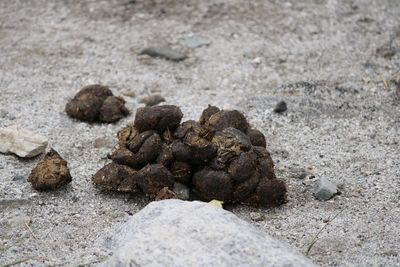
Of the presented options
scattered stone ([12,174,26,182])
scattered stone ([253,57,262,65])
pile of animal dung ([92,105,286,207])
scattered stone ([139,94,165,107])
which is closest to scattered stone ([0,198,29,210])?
scattered stone ([12,174,26,182])

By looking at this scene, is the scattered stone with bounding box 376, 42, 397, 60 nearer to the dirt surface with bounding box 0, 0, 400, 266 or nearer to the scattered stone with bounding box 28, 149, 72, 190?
the dirt surface with bounding box 0, 0, 400, 266

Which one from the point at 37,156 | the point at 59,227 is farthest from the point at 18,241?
the point at 37,156

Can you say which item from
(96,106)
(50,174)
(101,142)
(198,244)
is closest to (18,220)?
(50,174)

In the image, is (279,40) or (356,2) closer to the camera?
(279,40)

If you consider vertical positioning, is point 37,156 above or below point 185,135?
below

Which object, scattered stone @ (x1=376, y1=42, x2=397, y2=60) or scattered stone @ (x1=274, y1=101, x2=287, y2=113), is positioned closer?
scattered stone @ (x1=274, y1=101, x2=287, y2=113)

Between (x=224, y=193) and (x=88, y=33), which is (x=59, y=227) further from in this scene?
(x=88, y=33)

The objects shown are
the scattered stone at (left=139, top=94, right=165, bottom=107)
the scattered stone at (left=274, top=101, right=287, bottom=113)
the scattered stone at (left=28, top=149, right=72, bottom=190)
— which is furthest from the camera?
the scattered stone at (left=139, top=94, right=165, bottom=107)

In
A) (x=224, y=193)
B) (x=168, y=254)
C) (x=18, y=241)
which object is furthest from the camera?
(x=224, y=193)
